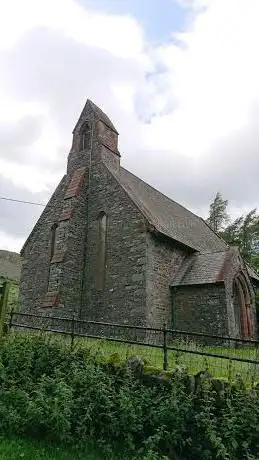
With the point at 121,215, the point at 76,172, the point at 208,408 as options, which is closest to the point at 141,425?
the point at 208,408

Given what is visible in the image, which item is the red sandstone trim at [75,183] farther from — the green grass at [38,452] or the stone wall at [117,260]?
the green grass at [38,452]

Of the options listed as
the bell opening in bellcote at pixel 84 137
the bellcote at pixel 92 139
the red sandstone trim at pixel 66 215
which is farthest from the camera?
the bell opening in bellcote at pixel 84 137

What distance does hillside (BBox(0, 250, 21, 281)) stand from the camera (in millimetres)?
39875

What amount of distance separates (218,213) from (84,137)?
29.0m

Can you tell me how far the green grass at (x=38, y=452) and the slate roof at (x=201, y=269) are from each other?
11308mm

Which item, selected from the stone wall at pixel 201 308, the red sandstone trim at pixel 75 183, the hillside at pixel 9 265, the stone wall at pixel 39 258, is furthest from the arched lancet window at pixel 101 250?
the hillside at pixel 9 265

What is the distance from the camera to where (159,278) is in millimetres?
17000

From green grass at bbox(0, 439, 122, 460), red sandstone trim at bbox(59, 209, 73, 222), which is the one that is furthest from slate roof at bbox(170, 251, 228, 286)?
green grass at bbox(0, 439, 122, 460)

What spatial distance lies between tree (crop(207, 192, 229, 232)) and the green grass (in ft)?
135

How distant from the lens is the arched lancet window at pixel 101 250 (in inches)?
687

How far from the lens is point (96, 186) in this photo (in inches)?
762

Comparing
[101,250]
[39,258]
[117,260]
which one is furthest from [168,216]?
[39,258]

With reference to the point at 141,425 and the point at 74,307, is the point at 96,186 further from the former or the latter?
the point at 141,425

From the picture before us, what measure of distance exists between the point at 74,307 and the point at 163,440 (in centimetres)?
1048
